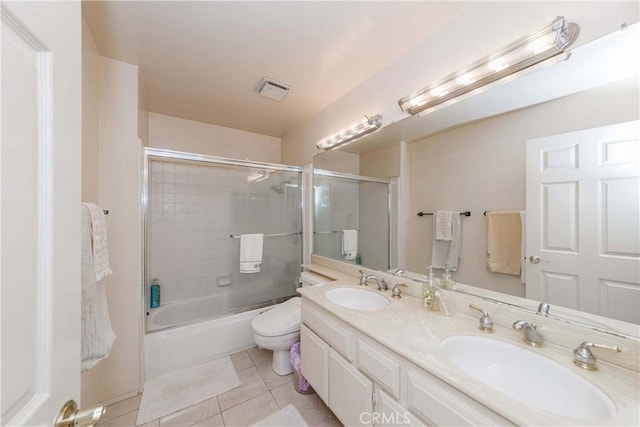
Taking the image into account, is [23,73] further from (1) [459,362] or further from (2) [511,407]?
(1) [459,362]

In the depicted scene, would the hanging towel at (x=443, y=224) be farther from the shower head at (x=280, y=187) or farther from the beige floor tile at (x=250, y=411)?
the shower head at (x=280, y=187)

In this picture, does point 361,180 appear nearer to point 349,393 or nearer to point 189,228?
point 349,393

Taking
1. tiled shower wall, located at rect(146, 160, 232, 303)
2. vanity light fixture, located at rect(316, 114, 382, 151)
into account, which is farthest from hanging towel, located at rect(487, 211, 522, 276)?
tiled shower wall, located at rect(146, 160, 232, 303)

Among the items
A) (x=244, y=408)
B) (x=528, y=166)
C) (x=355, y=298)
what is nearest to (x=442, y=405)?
(x=355, y=298)

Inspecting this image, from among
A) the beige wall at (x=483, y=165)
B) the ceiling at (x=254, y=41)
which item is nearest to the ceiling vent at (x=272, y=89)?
the ceiling at (x=254, y=41)

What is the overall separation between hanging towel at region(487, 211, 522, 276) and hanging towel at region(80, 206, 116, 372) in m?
1.85

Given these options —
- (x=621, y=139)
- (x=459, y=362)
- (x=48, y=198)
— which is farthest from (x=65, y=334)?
(x=621, y=139)

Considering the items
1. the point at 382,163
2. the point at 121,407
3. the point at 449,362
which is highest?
the point at 382,163

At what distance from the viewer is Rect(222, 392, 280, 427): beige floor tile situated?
4.79 feet

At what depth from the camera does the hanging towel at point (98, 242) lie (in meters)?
1.15

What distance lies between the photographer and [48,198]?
459mm

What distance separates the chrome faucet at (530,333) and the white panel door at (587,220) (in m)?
0.15

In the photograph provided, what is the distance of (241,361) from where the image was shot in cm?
205

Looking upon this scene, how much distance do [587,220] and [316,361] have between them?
1469 millimetres
